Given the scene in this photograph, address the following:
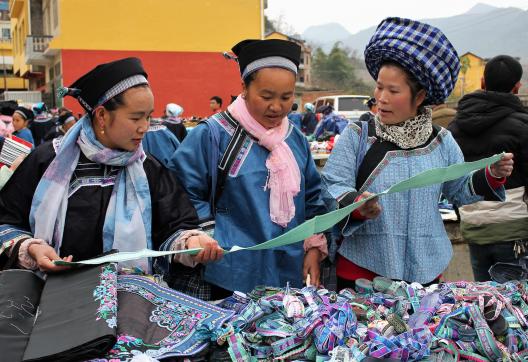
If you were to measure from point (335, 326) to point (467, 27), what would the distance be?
563 ft

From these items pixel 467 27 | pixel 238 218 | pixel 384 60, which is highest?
pixel 467 27

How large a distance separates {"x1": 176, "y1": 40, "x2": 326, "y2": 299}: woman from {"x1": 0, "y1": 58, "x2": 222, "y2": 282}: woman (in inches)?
7.8

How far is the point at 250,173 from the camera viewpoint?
2.28 meters

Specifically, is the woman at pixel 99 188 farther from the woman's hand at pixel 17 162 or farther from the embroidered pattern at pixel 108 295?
the embroidered pattern at pixel 108 295

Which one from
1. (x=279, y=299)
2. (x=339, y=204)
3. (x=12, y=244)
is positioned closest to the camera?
(x=279, y=299)

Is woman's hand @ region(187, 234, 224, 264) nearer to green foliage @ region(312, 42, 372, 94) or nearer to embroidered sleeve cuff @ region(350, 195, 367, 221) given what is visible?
embroidered sleeve cuff @ region(350, 195, 367, 221)

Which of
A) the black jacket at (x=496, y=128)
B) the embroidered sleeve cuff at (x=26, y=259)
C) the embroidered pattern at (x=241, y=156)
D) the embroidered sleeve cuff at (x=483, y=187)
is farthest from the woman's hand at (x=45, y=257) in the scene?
the black jacket at (x=496, y=128)

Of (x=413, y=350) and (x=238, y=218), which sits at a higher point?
(x=238, y=218)

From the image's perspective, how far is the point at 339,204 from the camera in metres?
2.14

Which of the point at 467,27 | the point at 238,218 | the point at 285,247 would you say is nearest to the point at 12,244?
the point at 238,218

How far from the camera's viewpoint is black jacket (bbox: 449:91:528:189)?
3229mm

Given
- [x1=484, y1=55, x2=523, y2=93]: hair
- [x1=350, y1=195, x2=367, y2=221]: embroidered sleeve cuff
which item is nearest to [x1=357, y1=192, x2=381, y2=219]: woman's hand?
[x1=350, y1=195, x2=367, y2=221]: embroidered sleeve cuff

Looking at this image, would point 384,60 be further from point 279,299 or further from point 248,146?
point 279,299

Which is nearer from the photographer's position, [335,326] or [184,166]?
[335,326]
